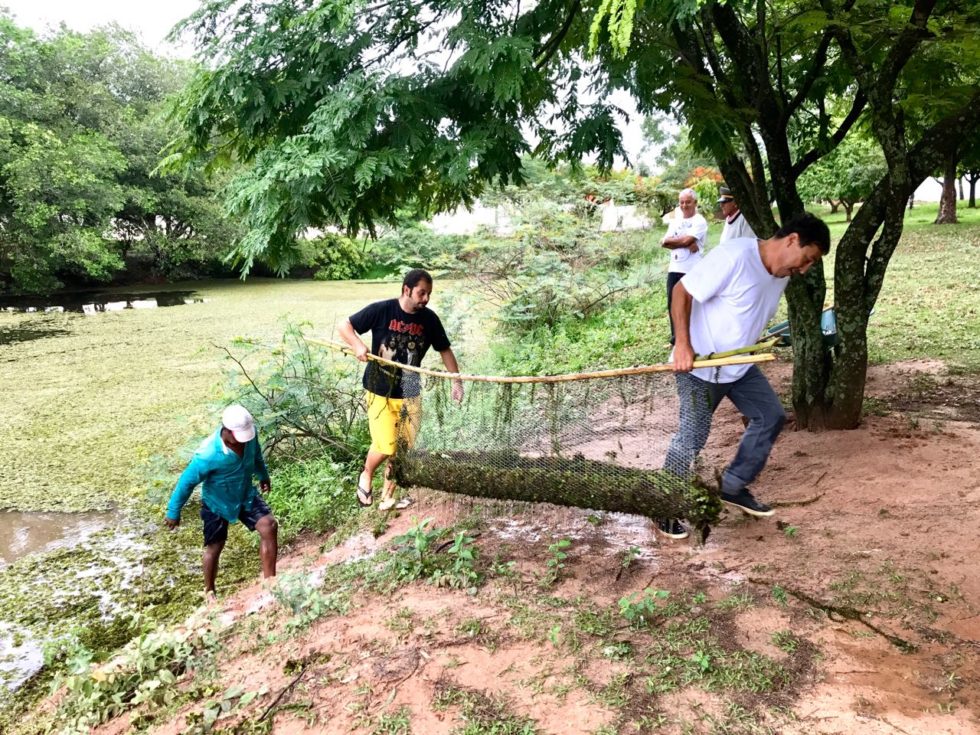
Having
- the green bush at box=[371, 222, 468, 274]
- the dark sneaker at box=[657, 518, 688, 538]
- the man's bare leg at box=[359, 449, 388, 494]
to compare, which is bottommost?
the dark sneaker at box=[657, 518, 688, 538]

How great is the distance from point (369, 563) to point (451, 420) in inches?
33.8

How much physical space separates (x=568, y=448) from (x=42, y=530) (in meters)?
3.97

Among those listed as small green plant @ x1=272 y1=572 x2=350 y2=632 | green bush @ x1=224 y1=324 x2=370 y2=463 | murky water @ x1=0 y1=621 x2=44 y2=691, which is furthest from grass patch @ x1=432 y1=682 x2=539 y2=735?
green bush @ x1=224 y1=324 x2=370 y2=463

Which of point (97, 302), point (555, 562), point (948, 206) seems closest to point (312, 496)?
point (555, 562)

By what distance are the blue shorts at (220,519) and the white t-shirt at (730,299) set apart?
2.40m

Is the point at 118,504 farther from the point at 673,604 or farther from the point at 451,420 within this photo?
the point at 673,604

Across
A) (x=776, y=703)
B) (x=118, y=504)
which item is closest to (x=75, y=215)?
(x=118, y=504)

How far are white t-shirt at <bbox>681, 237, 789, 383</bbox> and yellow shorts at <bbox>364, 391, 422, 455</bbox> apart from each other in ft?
5.35

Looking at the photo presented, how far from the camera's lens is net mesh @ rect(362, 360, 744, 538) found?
2732 millimetres

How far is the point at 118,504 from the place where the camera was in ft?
16.7

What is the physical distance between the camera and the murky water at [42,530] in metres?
4.48

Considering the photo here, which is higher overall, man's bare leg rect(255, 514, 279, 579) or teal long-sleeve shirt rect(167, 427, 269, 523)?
teal long-sleeve shirt rect(167, 427, 269, 523)

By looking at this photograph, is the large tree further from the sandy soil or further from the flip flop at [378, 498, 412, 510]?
the flip flop at [378, 498, 412, 510]

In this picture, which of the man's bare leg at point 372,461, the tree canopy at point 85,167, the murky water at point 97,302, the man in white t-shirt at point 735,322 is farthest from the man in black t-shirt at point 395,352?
the murky water at point 97,302
